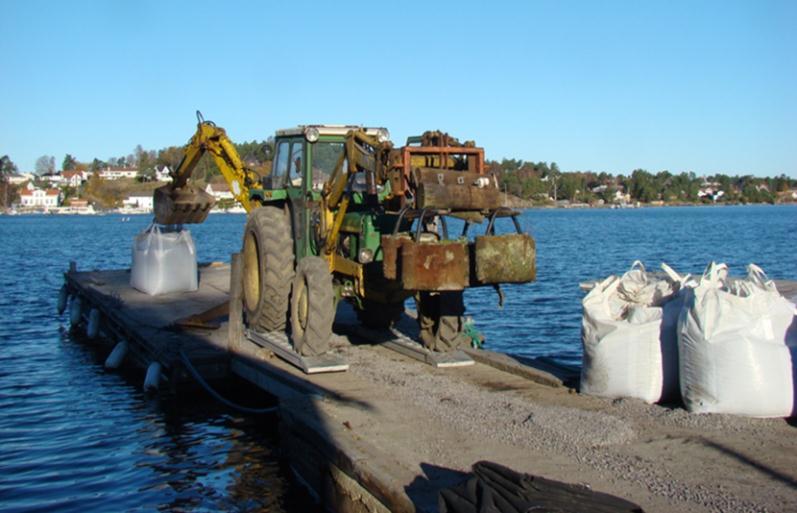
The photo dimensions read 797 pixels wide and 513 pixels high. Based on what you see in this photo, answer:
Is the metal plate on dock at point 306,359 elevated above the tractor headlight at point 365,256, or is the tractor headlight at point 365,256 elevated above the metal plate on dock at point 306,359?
the tractor headlight at point 365,256

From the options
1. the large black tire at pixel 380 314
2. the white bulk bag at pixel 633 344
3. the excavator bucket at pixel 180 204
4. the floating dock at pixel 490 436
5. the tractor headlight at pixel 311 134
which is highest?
the tractor headlight at pixel 311 134

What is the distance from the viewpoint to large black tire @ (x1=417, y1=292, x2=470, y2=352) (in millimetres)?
10789

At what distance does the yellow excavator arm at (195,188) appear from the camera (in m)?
14.9

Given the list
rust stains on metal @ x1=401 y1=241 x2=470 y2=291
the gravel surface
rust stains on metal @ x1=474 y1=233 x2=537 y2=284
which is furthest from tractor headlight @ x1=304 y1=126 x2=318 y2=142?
the gravel surface

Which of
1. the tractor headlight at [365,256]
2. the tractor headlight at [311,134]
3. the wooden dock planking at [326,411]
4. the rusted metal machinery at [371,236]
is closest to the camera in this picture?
the wooden dock planking at [326,411]

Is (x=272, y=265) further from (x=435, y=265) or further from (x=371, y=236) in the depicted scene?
(x=435, y=265)

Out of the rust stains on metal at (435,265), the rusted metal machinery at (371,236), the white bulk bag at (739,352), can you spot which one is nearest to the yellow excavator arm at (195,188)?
the rusted metal machinery at (371,236)

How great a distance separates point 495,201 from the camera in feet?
31.0

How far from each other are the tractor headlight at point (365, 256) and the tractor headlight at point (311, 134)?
6.42ft

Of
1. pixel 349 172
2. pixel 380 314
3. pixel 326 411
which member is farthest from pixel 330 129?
pixel 326 411

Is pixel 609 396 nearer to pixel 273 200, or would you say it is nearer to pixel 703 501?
pixel 703 501

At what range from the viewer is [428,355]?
10.7m

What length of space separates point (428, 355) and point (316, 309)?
143 centimetres

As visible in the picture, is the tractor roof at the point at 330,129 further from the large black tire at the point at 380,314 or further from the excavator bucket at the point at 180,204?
the excavator bucket at the point at 180,204
